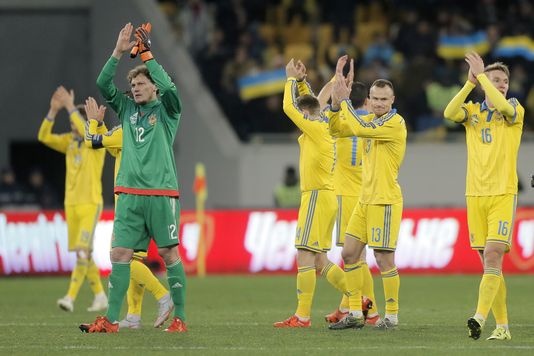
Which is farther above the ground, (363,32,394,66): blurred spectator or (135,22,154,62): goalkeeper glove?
(363,32,394,66): blurred spectator

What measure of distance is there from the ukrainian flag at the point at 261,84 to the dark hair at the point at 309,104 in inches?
507

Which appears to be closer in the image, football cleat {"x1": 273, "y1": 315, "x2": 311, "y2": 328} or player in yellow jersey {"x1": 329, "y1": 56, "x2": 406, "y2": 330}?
player in yellow jersey {"x1": 329, "y1": 56, "x2": 406, "y2": 330}

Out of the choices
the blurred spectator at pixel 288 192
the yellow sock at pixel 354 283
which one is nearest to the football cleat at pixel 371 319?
the yellow sock at pixel 354 283

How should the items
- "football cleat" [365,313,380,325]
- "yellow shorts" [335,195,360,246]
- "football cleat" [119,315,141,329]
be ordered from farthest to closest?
"yellow shorts" [335,195,360,246], "football cleat" [365,313,380,325], "football cleat" [119,315,141,329]

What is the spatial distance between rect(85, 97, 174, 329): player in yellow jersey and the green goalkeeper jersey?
0.60m

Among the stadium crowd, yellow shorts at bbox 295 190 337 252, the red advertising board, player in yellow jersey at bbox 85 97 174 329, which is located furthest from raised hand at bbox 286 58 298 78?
the stadium crowd

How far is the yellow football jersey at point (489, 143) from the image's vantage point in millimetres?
12117

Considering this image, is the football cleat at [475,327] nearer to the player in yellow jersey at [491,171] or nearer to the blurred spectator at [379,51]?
the player in yellow jersey at [491,171]

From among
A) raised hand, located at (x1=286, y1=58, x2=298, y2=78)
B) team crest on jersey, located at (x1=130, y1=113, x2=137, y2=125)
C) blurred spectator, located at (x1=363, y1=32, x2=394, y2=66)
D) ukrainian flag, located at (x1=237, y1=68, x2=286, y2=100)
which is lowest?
team crest on jersey, located at (x1=130, y1=113, x2=137, y2=125)

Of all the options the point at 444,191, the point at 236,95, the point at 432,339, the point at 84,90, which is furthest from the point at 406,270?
the point at 432,339

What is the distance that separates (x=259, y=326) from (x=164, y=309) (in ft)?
3.34

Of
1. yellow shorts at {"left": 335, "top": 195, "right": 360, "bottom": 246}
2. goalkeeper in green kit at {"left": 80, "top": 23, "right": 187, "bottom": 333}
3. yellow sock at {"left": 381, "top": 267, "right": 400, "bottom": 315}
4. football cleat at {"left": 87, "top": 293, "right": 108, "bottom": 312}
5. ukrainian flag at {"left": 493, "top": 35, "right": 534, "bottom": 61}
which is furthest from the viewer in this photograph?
ukrainian flag at {"left": 493, "top": 35, "right": 534, "bottom": 61}

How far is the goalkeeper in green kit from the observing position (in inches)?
489

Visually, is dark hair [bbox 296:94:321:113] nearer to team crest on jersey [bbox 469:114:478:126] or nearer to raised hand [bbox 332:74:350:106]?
raised hand [bbox 332:74:350:106]
